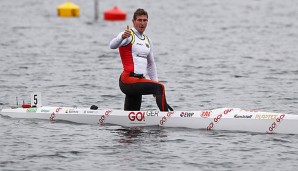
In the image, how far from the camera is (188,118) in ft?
65.1

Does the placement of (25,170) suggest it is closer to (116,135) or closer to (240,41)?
(116,135)

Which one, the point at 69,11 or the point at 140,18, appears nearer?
the point at 140,18

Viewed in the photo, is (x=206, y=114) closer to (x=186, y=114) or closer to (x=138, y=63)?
(x=186, y=114)

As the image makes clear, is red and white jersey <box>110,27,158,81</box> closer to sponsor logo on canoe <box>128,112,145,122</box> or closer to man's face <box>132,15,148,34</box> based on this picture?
man's face <box>132,15,148,34</box>

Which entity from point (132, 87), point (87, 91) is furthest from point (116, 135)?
point (87, 91)

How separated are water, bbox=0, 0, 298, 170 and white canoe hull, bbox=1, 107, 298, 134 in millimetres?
206

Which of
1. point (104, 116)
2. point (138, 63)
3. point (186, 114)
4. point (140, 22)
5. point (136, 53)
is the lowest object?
point (104, 116)

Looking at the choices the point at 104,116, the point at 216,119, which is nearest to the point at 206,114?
the point at 216,119

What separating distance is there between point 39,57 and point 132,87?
607 inches

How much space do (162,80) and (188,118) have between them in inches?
376

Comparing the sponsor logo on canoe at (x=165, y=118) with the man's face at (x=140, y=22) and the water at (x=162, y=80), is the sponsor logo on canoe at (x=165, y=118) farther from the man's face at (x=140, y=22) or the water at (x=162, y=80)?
the man's face at (x=140, y=22)

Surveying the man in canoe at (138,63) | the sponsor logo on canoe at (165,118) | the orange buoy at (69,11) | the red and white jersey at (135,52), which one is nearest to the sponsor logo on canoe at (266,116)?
the sponsor logo on canoe at (165,118)

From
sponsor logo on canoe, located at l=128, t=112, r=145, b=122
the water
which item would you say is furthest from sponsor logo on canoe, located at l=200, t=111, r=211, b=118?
sponsor logo on canoe, located at l=128, t=112, r=145, b=122

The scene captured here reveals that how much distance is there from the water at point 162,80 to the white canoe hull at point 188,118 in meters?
0.21
